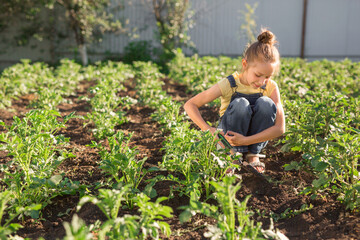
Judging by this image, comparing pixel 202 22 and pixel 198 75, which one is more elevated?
pixel 202 22

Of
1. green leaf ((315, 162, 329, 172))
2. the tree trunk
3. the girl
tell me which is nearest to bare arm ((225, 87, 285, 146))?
the girl

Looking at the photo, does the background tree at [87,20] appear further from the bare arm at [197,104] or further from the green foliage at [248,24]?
the bare arm at [197,104]

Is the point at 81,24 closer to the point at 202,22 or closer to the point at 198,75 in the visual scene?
the point at 202,22

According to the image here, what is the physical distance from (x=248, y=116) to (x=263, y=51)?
50 centimetres

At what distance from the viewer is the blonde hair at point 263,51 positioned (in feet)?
8.70

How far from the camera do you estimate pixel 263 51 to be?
2658 mm

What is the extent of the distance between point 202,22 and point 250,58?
37.0 ft

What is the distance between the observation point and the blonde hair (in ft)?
8.70

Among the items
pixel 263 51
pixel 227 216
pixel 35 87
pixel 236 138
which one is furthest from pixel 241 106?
pixel 35 87

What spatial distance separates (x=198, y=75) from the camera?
20.6ft

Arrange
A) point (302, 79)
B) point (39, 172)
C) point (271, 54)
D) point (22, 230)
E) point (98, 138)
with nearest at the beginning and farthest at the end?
point (22, 230)
point (39, 172)
point (271, 54)
point (98, 138)
point (302, 79)

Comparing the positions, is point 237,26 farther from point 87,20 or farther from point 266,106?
point 266,106

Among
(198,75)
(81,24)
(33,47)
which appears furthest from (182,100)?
(33,47)

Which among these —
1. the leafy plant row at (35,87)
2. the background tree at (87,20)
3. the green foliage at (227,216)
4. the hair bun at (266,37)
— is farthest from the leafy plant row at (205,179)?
the background tree at (87,20)
